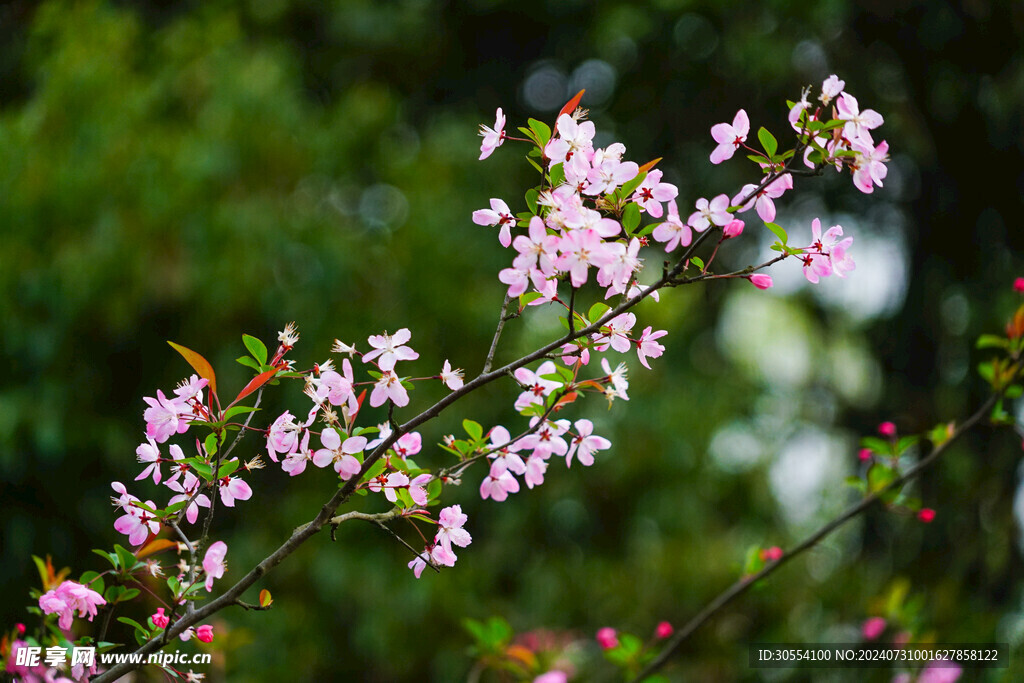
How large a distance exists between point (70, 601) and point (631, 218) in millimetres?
618

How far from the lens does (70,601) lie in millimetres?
667

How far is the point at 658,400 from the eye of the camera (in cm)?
292

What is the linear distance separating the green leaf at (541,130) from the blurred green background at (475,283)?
1093mm

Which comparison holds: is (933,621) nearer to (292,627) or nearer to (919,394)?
(919,394)

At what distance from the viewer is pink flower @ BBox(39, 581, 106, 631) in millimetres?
653

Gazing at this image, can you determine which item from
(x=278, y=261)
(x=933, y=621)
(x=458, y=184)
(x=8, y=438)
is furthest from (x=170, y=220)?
(x=933, y=621)

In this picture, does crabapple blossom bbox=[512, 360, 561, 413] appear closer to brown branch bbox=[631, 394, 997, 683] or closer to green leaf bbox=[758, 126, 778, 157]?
green leaf bbox=[758, 126, 778, 157]

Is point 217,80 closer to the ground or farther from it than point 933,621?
farther from it

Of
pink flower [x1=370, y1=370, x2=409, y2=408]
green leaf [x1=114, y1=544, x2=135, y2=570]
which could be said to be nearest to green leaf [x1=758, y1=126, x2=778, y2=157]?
pink flower [x1=370, y1=370, x2=409, y2=408]

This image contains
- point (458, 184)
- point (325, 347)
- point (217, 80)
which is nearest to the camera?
point (325, 347)

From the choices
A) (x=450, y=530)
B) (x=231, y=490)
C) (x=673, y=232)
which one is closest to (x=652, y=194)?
(x=673, y=232)

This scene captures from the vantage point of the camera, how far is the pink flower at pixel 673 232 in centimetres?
64

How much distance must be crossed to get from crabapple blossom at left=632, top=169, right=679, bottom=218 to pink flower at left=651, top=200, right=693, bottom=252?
12 millimetres

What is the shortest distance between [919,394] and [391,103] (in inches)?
98.8
